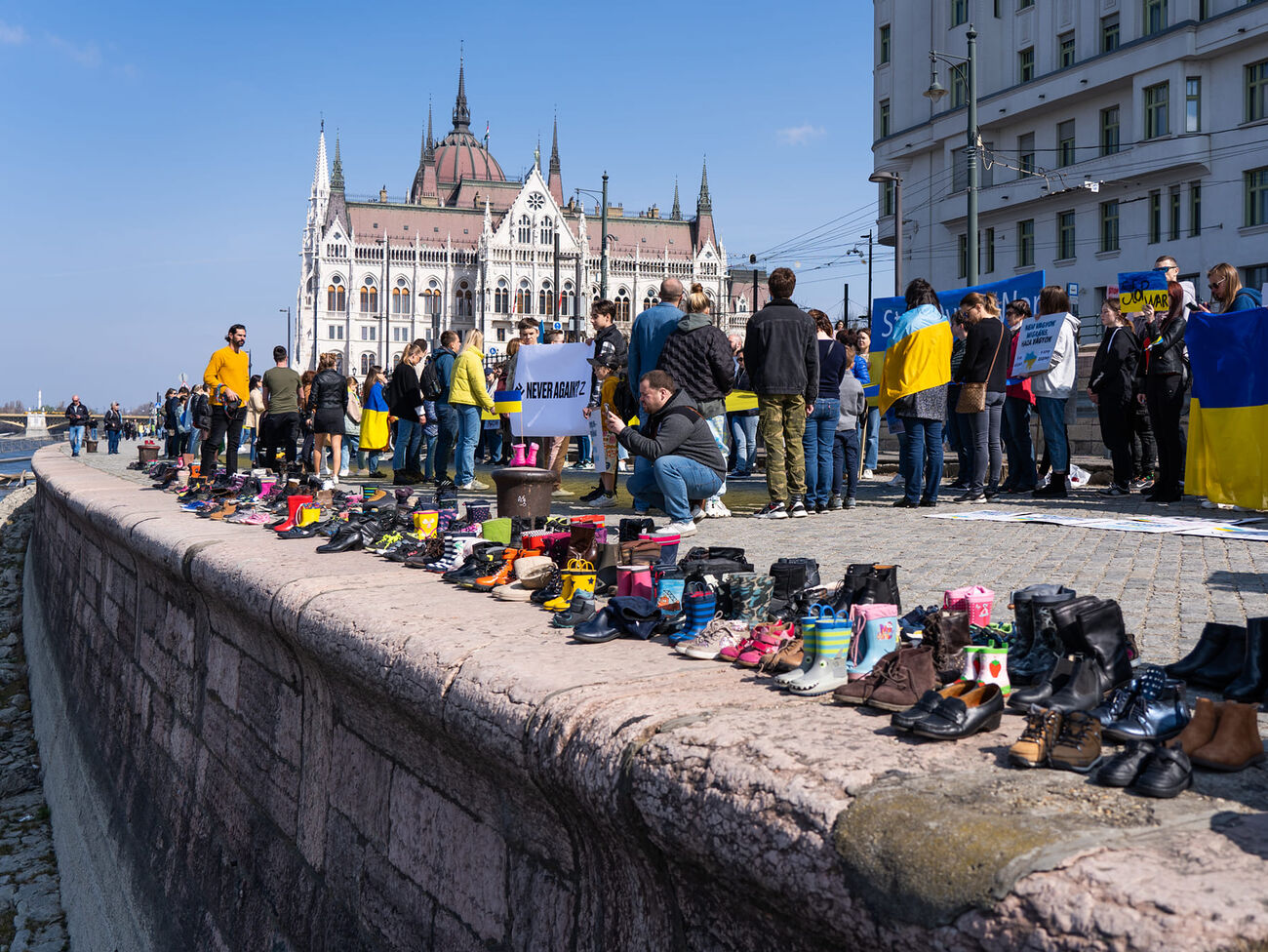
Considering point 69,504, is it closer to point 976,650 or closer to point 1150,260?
point 976,650

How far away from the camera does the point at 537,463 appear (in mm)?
11672

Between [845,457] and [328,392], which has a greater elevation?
Result: [328,392]

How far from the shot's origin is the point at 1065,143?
138 feet

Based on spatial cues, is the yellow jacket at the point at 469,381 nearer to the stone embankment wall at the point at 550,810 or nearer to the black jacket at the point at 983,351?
the black jacket at the point at 983,351

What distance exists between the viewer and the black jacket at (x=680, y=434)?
7836 mm

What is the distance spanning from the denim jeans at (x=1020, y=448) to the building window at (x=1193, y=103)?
1251 inches

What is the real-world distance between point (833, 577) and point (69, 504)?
806 centimetres

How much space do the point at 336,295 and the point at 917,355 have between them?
11025 cm

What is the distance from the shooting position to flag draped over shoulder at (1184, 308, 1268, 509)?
28.5ft

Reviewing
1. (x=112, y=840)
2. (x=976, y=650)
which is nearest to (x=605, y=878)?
(x=976, y=650)

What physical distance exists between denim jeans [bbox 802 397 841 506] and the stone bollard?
2.85m

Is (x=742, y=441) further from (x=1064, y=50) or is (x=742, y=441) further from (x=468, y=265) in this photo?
(x=468, y=265)

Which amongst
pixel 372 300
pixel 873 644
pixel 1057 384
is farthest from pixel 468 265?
pixel 873 644

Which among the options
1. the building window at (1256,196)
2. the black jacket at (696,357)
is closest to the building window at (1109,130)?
the building window at (1256,196)
